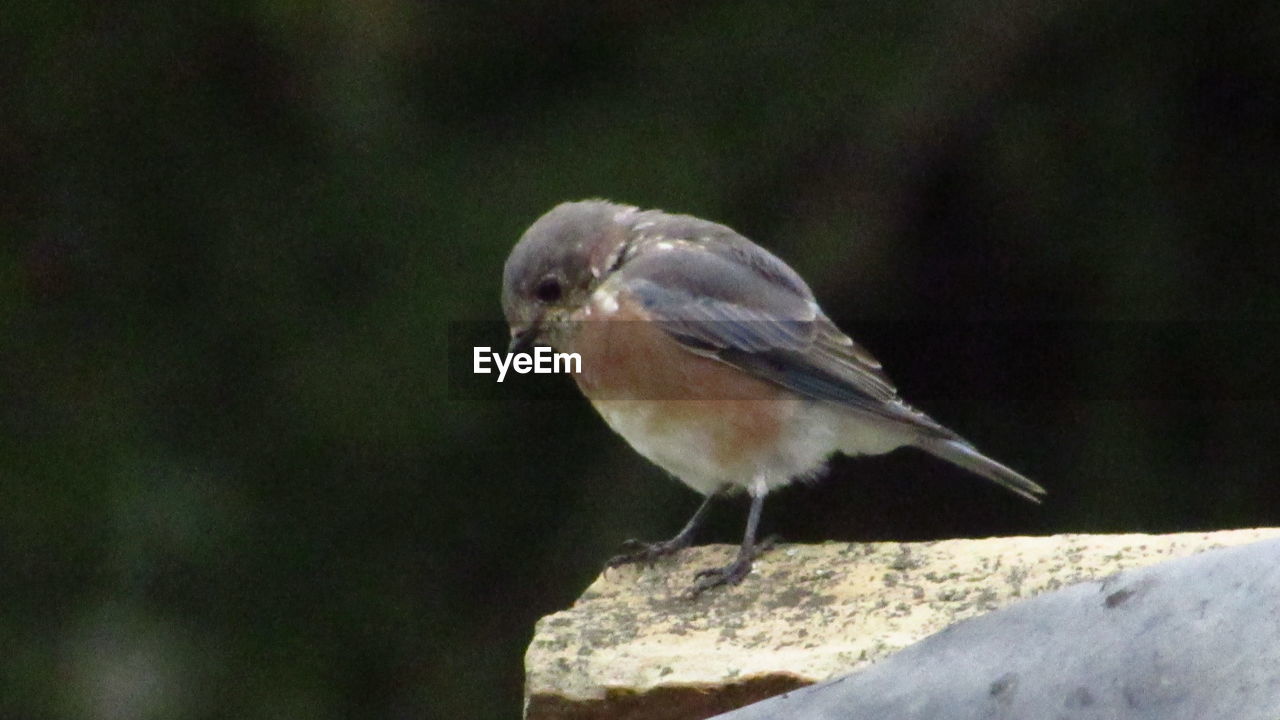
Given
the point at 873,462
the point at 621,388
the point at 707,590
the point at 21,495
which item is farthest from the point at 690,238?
the point at 21,495

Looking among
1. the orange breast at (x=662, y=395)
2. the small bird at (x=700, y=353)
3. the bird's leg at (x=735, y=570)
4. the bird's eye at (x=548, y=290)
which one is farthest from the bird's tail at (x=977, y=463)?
the bird's eye at (x=548, y=290)

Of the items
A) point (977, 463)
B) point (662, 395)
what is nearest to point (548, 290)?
point (662, 395)

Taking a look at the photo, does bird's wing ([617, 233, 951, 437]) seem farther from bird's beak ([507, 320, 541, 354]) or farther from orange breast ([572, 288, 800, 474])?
bird's beak ([507, 320, 541, 354])

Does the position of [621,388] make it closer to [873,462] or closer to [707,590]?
[707,590]

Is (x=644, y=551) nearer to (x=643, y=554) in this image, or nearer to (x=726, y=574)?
A: (x=643, y=554)

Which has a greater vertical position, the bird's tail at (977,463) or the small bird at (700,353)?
the small bird at (700,353)

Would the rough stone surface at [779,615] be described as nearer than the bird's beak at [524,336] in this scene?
Yes

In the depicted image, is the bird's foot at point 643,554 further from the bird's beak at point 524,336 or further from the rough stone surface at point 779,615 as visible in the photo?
the bird's beak at point 524,336
